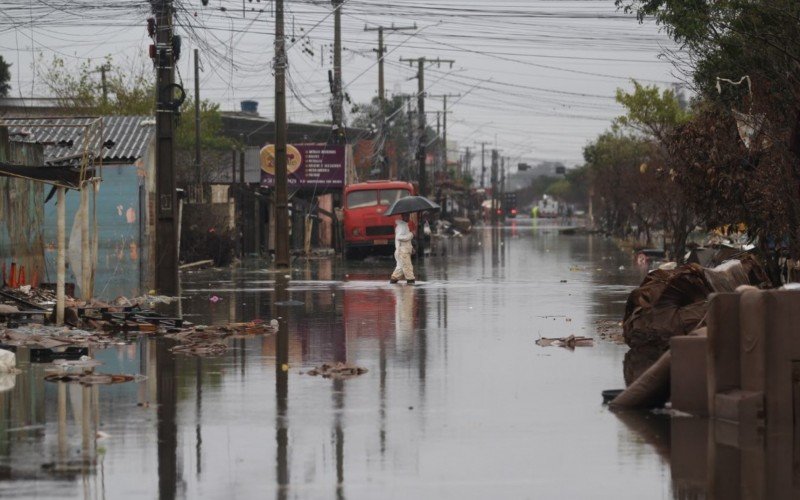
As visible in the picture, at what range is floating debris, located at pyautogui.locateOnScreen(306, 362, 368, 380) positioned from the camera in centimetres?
1395

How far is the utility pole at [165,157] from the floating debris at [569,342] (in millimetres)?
12101

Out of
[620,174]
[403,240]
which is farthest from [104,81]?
[403,240]

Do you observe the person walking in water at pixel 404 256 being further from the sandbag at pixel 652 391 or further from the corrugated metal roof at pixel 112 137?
the sandbag at pixel 652 391

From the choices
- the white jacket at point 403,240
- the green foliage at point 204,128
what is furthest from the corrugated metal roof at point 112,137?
the green foliage at point 204,128

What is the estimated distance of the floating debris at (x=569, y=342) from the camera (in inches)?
668

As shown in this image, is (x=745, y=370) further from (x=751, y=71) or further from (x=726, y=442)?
(x=751, y=71)

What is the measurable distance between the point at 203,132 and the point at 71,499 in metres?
68.0

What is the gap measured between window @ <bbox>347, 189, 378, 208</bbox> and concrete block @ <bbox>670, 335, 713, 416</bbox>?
129ft

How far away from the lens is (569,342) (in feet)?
55.8

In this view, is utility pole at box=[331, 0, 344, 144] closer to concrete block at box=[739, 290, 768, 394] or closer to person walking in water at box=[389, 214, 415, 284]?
person walking in water at box=[389, 214, 415, 284]

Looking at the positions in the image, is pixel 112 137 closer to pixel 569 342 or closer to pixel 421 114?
pixel 569 342

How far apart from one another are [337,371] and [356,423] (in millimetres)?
3313

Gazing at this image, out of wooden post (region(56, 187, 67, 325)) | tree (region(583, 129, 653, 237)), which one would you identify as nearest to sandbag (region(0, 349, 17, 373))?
wooden post (region(56, 187, 67, 325))

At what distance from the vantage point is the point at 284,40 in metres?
40.0
